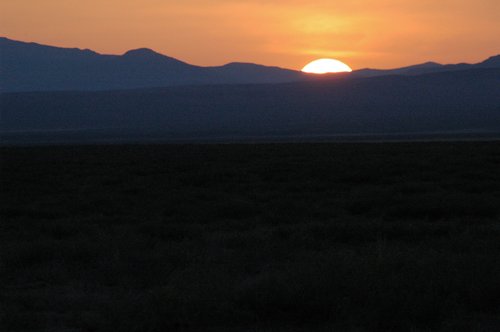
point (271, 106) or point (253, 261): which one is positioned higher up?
point (253, 261)

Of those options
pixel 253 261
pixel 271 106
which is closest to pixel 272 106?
pixel 271 106

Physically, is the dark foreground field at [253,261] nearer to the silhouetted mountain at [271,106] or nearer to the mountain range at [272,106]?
the mountain range at [272,106]

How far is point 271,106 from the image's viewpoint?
509 ft

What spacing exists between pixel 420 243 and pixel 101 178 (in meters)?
16.7

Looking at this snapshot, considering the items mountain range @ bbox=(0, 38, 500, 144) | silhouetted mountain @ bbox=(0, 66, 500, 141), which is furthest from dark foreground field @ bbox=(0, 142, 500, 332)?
silhouetted mountain @ bbox=(0, 66, 500, 141)

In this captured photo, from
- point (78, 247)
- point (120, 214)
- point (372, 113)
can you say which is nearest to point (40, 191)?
point (120, 214)

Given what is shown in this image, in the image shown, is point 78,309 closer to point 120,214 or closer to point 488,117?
point 120,214

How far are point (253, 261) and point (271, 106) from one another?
145 m

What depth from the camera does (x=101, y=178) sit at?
27.1 meters

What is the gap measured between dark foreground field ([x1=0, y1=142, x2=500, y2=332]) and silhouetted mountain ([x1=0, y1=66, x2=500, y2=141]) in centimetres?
9841

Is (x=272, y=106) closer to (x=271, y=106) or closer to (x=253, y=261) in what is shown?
(x=271, y=106)

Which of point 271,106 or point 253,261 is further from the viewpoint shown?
point 271,106

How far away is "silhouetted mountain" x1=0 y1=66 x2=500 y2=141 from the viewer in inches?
5143

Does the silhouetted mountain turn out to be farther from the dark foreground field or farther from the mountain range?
the dark foreground field
